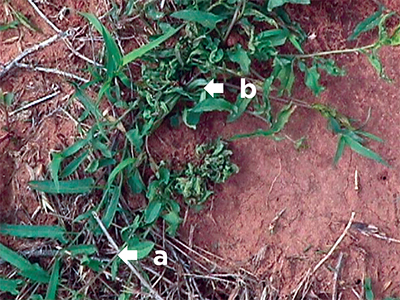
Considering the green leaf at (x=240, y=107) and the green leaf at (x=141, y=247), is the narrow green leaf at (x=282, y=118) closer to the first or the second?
the green leaf at (x=240, y=107)

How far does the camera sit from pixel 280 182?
1865mm

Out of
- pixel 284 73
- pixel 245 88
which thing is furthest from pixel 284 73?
Result: pixel 245 88

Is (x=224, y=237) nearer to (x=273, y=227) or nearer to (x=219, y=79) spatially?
(x=273, y=227)

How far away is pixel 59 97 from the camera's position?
73.8 inches

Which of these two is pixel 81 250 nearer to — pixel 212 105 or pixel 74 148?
pixel 74 148

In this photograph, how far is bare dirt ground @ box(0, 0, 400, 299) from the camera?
1.86 metres

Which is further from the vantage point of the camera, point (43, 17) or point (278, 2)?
point (43, 17)

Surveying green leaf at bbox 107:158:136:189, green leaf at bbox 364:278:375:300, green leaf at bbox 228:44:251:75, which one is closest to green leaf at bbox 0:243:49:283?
green leaf at bbox 107:158:136:189

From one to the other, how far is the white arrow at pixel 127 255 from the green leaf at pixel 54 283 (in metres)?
0.17

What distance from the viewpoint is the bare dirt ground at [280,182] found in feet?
6.09

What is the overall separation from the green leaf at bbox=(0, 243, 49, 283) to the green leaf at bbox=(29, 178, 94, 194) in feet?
0.62

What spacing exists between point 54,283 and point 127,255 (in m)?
0.21

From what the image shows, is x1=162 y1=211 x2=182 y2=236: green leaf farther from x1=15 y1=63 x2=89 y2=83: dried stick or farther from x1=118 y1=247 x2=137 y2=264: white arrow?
x1=15 y1=63 x2=89 y2=83: dried stick

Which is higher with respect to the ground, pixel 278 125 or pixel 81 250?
pixel 278 125
